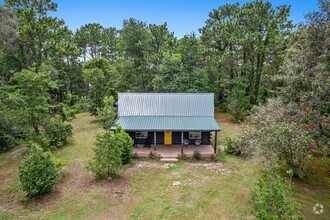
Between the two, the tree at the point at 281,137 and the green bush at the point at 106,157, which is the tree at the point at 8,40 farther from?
the tree at the point at 281,137

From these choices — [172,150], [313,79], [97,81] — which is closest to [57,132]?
[172,150]

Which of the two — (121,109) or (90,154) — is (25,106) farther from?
(121,109)

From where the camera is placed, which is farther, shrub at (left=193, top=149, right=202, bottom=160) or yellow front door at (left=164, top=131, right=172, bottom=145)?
yellow front door at (left=164, top=131, right=172, bottom=145)

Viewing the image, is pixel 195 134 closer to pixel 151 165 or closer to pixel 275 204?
pixel 151 165

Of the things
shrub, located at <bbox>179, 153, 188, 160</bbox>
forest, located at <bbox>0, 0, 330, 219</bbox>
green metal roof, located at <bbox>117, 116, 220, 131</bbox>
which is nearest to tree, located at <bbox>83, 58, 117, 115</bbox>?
forest, located at <bbox>0, 0, 330, 219</bbox>

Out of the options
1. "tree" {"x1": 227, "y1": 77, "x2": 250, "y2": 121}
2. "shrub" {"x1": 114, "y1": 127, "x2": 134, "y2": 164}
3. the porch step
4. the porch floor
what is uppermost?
"tree" {"x1": 227, "y1": 77, "x2": 250, "y2": 121}

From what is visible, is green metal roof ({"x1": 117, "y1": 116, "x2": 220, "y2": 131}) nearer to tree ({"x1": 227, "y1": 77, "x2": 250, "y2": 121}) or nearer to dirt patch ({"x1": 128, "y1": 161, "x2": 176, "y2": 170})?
dirt patch ({"x1": 128, "y1": 161, "x2": 176, "y2": 170})
